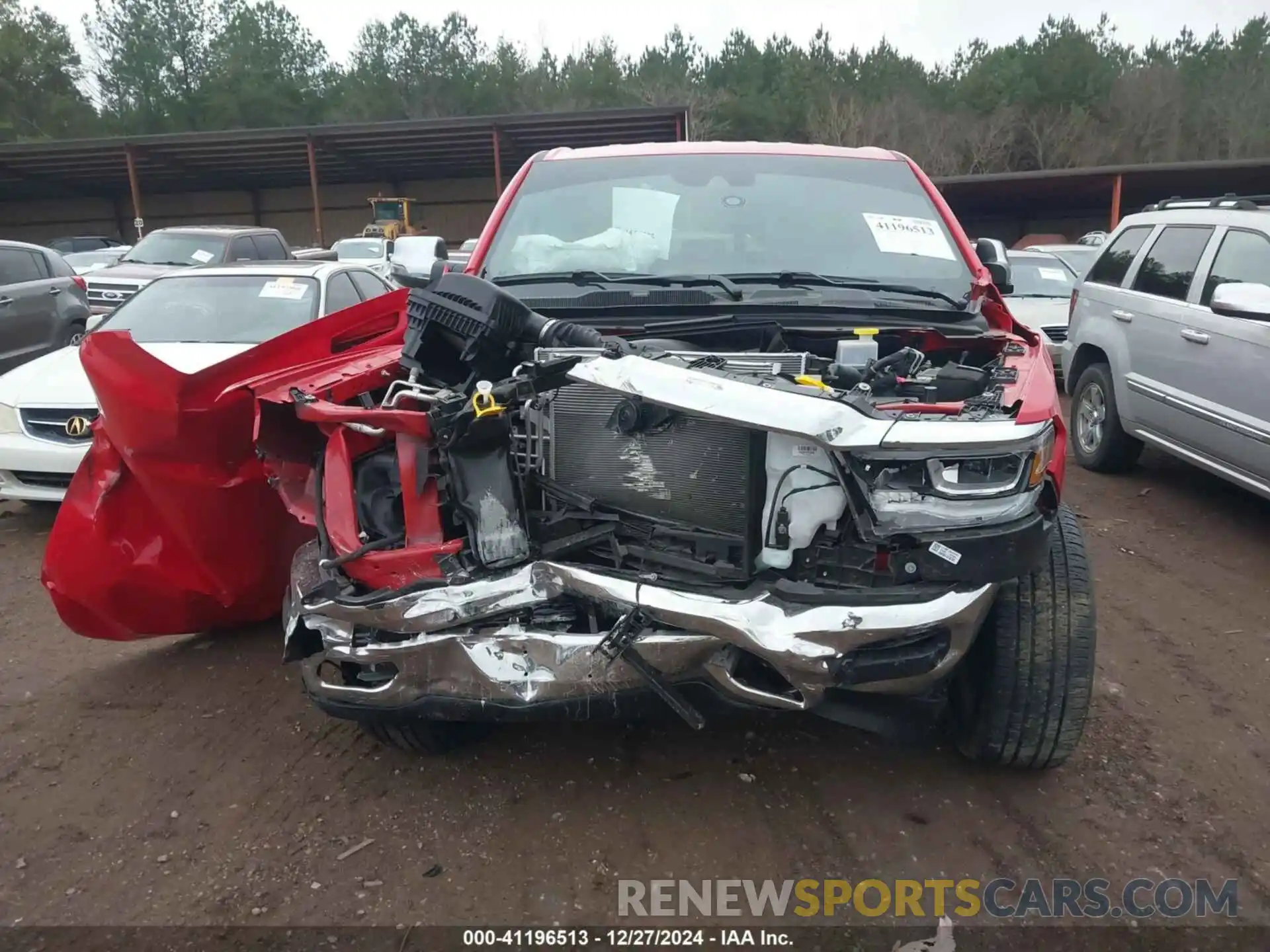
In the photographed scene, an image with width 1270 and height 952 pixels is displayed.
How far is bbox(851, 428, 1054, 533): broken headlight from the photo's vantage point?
2252mm

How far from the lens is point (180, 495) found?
3121 millimetres

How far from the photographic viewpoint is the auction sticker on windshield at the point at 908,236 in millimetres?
3531

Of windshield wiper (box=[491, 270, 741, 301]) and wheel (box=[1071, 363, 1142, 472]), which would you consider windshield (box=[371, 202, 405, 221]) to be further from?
windshield wiper (box=[491, 270, 741, 301])

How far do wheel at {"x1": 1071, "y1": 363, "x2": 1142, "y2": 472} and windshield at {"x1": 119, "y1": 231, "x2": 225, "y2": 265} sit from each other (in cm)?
1017

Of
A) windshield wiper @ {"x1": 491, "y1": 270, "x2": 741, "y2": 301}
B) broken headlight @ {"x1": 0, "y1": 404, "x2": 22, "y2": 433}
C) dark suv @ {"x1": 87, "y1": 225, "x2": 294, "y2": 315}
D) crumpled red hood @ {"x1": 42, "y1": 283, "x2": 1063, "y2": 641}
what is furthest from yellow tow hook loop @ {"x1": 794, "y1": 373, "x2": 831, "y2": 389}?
dark suv @ {"x1": 87, "y1": 225, "x2": 294, "y2": 315}

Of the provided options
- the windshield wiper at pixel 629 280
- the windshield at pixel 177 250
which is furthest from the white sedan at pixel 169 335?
the windshield at pixel 177 250

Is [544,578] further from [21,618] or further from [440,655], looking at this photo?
[21,618]

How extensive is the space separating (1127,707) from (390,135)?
24.7m

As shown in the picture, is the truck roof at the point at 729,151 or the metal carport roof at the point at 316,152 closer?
the truck roof at the point at 729,151

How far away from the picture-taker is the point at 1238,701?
3.50 m

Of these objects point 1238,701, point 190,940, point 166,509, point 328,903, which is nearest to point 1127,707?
point 1238,701

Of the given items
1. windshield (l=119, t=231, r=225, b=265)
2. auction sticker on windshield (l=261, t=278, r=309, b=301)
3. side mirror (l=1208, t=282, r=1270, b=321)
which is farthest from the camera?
windshield (l=119, t=231, r=225, b=265)

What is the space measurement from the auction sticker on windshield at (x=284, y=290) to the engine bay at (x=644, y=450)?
150 inches

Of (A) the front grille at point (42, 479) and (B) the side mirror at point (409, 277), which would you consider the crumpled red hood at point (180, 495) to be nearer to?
(B) the side mirror at point (409, 277)
